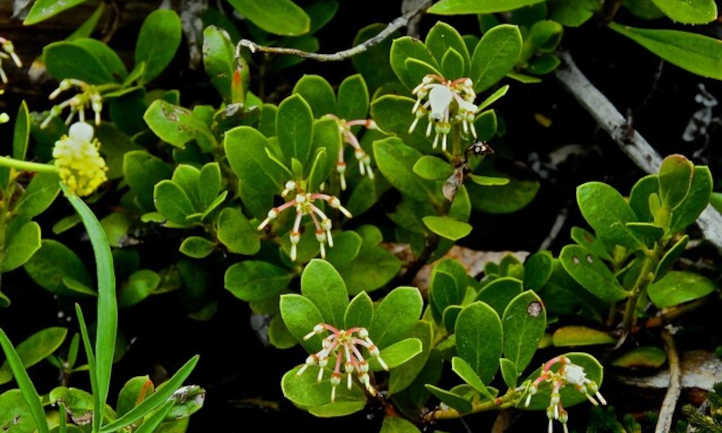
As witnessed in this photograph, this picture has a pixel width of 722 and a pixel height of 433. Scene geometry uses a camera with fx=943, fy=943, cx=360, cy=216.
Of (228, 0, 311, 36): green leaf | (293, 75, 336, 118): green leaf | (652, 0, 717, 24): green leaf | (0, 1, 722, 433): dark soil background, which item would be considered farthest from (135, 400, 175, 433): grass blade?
(652, 0, 717, 24): green leaf

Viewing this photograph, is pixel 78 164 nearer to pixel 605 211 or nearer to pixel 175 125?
pixel 175 125

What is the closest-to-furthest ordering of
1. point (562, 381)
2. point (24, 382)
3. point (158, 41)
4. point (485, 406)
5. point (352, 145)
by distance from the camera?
point (24, 382) < point (562, 381) < point (485, 406) < point (352, 145) < point (158, 41)

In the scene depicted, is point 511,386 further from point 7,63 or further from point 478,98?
point 7,63

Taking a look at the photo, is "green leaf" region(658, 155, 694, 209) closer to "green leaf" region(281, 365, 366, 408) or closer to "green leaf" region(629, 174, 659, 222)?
"green leaf" region(629, 174, 659, 222)

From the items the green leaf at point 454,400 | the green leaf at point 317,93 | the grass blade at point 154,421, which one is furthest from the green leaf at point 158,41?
the green leaf at point 454,400

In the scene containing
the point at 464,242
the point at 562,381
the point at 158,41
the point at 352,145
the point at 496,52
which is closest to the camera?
the point at 562,381

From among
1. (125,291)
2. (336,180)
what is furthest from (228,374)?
(336,180)

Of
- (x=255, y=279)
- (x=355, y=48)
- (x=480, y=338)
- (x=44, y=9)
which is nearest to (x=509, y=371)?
(x=480, y=338)

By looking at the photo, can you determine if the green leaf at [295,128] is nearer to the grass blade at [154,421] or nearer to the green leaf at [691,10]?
the grass blade at [154,421]
